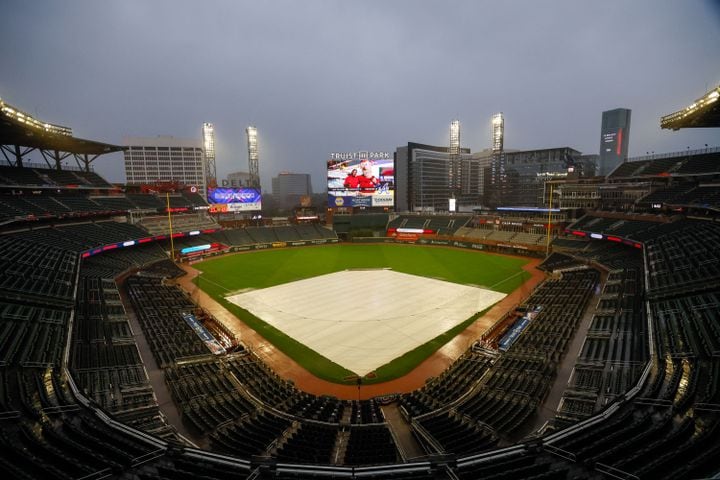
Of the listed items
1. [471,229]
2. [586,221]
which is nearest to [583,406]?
[586,221]

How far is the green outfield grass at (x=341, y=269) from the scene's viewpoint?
67.3ft

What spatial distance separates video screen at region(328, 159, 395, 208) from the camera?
2606 inches

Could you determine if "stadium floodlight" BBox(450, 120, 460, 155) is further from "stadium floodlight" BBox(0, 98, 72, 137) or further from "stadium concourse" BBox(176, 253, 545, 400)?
"stadium floodlight" BBox(0, 98, 72, 137)

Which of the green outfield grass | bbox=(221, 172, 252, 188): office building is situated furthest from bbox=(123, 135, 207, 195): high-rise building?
the green outfield grass

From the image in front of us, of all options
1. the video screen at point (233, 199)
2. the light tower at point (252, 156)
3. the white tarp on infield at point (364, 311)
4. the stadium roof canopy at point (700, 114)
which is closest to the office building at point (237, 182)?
the light tower at point (252, 156)

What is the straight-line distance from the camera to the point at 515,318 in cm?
2573

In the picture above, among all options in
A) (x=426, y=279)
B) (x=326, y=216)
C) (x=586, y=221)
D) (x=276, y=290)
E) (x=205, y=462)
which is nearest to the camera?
(x=205, y=462)

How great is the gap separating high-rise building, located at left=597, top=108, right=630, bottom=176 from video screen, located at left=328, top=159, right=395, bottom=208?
137 meters

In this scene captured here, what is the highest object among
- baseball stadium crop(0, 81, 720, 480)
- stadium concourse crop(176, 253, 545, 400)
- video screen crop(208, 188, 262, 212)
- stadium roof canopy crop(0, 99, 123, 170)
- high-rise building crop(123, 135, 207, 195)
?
high-rise building crop(123, 135, 207, 195)

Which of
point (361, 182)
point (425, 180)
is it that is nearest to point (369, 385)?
point (361, 182)

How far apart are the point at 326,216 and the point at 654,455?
233 feet

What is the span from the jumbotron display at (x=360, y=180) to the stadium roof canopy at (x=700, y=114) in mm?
41511

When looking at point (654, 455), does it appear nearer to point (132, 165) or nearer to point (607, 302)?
point (607, 302)

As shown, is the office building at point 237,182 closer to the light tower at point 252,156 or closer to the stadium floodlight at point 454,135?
the light tower at point 252,156
